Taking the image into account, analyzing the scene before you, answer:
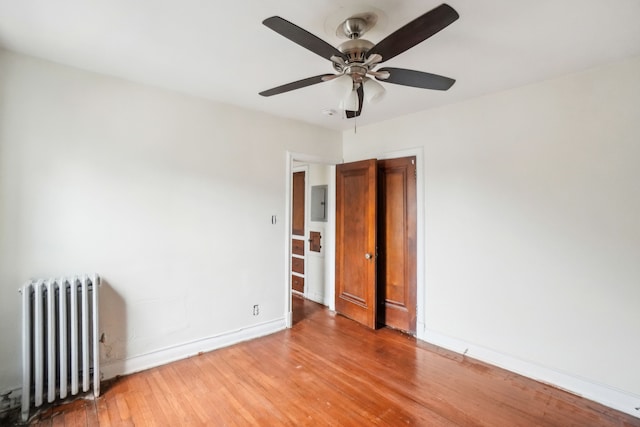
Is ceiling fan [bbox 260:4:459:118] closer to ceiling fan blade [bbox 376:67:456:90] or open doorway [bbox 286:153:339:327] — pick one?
ceiling fan blade [bbox 376:67:456:90]

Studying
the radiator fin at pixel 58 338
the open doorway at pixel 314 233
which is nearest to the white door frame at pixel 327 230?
the open doorway at pixel 314 233

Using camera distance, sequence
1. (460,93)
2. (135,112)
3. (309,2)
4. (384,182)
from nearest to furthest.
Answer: (309,2)
(135,112)
(460,93)
(384,182)

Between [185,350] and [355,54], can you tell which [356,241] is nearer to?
[185,350]

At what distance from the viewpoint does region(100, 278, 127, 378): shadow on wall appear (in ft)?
8.21

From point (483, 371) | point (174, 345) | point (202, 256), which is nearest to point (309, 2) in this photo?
point (202, 256)

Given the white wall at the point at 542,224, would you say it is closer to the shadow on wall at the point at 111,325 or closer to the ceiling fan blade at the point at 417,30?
the ceiling fan blade at the point at 417,30

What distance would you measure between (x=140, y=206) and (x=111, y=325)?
106cm

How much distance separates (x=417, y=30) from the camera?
1.33 m

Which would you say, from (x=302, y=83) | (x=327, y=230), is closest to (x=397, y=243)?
(x=327, y=230)

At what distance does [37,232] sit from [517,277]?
13.3 feet

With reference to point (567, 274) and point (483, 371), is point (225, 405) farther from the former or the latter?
point (567, 274)

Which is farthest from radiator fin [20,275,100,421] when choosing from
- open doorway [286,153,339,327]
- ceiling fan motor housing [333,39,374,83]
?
ceiling fan motor housing [333,39,374,83]

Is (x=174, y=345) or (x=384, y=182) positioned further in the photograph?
(x=384, y=182)

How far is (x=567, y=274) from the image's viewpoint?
96.2 inches
